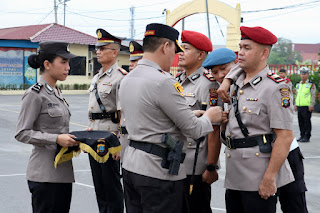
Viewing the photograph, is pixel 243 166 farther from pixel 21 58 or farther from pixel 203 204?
pixel 21 58

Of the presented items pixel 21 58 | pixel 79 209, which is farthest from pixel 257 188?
pixel 21 58

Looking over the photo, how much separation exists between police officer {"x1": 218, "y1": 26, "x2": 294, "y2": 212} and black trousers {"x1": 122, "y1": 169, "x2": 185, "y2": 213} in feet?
1.79

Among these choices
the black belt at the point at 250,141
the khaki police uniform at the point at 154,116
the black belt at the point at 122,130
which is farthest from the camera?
the black belt at the point at 122,130

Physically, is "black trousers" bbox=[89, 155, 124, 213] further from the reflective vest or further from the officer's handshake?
the reflective vest

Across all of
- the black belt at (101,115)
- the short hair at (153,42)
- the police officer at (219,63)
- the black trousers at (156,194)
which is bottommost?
the black trousers at (156,194)

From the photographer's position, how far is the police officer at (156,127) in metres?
2.80

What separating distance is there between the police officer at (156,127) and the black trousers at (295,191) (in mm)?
1373

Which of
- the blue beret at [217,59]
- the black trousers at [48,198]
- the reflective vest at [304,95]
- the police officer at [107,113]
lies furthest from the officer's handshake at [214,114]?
the reflective vest at [304,95]

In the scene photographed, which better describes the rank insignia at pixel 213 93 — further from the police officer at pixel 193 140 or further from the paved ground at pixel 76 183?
the paved ground at pixel 76 183

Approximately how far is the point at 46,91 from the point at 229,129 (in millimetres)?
1607

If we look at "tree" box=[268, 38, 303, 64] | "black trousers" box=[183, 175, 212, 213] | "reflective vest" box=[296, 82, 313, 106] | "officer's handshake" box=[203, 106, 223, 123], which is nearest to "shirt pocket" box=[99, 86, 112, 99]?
"black trousers" box=[183, 175, 212, 213]

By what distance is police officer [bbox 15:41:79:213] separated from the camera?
135 inches

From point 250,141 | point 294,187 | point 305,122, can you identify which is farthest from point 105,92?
point 305,122

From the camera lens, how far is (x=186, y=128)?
2834 mm
